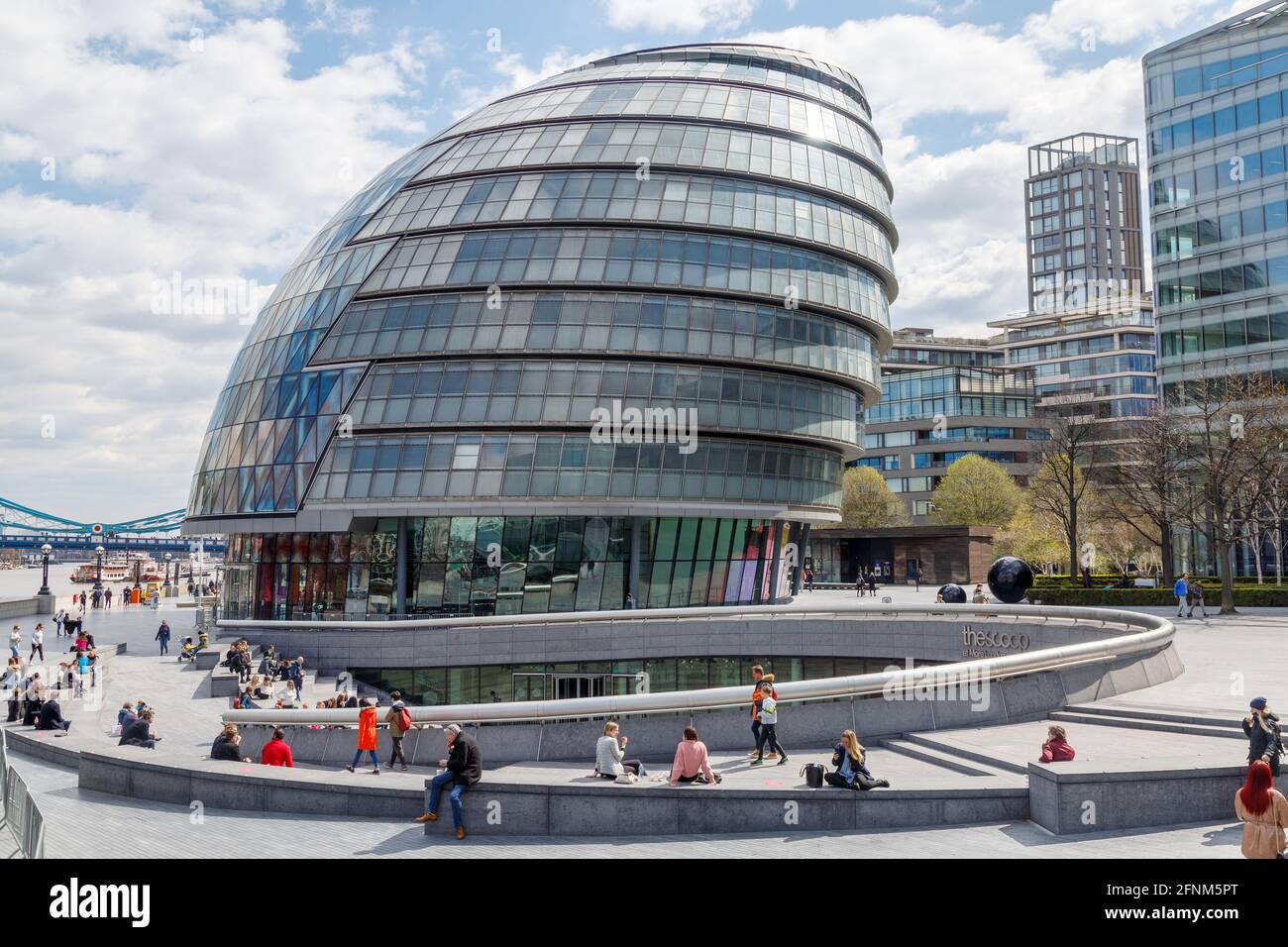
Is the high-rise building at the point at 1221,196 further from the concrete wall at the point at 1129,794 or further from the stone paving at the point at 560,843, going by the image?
the stone paving at the point at 560,843

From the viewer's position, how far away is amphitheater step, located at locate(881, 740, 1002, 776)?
1767 cm

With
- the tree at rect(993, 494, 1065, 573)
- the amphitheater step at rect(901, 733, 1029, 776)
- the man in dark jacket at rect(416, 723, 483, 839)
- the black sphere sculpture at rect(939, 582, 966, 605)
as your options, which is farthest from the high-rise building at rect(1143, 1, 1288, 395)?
the man in dark jacket at rect(416, 723, 483, 839)

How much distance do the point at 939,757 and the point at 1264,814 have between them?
7.53 meters

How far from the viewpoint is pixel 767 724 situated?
19094 millimetres

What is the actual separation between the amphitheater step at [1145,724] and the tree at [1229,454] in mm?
30793

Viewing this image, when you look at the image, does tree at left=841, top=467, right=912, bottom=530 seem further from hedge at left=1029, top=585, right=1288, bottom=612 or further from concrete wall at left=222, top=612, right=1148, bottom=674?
concrete wall at left=222, top=612, right=1148, bottom=674

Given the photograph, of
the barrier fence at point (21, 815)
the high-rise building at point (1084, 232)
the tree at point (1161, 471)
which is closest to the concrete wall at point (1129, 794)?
the barrier fence at point (21, 815)

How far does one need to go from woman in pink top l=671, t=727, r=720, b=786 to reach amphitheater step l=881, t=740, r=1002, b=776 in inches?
191

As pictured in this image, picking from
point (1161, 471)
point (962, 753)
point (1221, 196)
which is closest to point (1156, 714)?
point (962, 753)

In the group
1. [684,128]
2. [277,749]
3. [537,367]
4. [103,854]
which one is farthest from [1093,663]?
[684,128]

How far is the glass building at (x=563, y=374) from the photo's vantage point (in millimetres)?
45906
